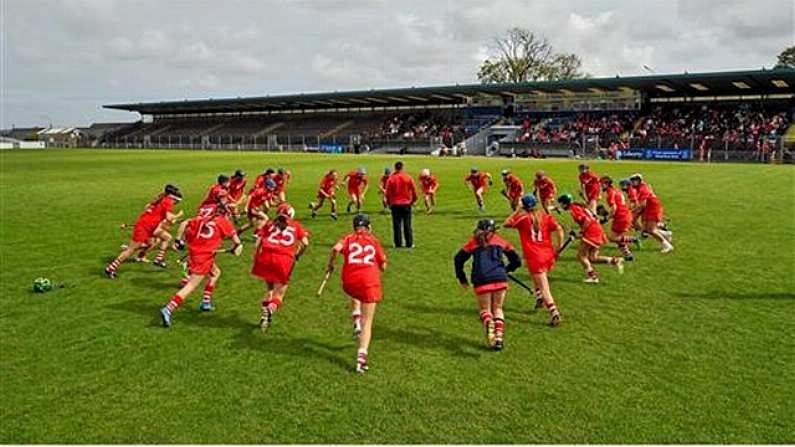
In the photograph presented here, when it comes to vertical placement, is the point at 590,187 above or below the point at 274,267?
above

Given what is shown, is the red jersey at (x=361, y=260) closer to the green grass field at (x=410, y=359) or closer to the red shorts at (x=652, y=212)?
the green grass field at (x=410, y=359)

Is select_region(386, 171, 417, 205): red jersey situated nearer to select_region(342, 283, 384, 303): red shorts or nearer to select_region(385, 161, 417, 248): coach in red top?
select_region(385, 161, 417, 248): coach in red top

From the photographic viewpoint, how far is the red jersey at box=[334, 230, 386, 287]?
7.30 meters

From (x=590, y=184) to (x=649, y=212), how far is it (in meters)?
1.96

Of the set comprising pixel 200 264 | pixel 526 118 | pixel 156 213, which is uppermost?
pixel 526 118

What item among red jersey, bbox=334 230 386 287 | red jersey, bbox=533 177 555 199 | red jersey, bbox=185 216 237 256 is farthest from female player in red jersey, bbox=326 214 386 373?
red jersey, bbox=533 177 555 199

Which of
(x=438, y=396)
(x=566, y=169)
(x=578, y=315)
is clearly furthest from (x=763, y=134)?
(x=438, y=396)

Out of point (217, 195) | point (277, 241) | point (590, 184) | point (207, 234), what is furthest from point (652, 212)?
point (207, 234)

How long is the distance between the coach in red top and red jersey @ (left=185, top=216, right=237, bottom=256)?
5.38m

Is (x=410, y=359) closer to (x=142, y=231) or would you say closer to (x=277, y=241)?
(x=277, y=241)

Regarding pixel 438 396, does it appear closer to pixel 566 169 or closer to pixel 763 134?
pixel 566 169

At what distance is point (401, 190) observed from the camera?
14039mm

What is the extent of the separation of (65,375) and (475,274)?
4.95 metres

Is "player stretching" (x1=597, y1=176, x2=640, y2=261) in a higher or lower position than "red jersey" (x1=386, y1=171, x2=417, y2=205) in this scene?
lower
